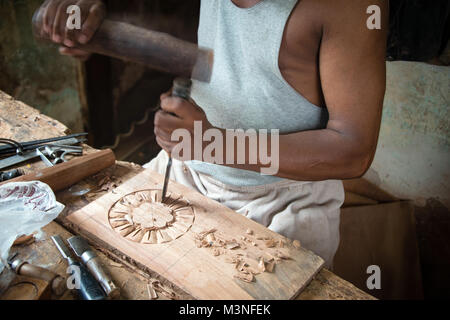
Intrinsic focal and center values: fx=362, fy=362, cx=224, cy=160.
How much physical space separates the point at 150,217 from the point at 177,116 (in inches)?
13.3

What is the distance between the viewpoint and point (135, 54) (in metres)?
1.23

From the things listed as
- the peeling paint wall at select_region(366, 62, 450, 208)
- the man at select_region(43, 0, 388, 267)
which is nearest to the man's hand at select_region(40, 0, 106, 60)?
the man at select_region(43, 0, 388, 267)

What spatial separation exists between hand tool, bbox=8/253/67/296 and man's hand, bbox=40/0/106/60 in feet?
2.42

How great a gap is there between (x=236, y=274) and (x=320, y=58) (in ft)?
2.24

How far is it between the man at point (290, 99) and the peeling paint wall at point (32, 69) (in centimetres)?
141

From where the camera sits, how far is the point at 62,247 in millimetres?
1009

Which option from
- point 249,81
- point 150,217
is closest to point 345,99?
point 249,81

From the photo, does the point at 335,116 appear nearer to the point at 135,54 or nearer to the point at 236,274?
the point at 236,274

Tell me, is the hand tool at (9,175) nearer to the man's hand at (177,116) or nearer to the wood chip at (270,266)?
the man's hand at (177,116)

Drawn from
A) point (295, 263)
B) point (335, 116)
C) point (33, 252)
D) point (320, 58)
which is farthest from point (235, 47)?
point (33, 252)

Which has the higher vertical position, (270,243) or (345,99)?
(345,99)

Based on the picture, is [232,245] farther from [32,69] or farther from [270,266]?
[32,69]

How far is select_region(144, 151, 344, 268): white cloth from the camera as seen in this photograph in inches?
51.3

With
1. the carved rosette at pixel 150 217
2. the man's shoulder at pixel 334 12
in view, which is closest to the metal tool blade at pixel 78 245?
the carved rosette at pixel 150 217
